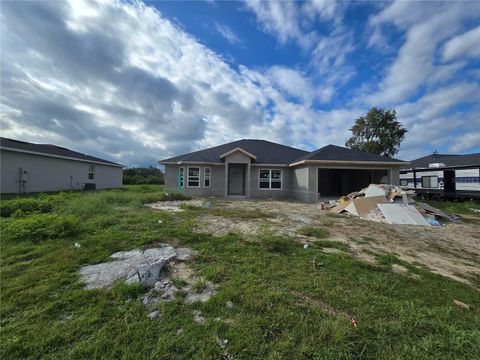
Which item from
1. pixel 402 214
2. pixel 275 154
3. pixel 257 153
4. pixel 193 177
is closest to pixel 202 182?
pixel 193 177

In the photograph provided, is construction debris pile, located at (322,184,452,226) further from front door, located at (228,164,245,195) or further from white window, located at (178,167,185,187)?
white window, located at (178,167,185,187)

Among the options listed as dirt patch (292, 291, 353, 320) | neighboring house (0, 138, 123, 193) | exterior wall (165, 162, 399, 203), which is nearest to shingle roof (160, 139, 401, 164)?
exterior wall (165, 162, 399, 203)

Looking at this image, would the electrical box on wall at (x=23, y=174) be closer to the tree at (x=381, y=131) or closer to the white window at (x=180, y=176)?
the white window at (x=180, y=176)

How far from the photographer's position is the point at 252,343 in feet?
7.10

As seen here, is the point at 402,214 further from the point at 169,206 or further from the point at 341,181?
the point at 341,181

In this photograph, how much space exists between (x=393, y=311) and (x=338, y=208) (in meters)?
8.94

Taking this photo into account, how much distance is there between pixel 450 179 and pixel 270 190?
13.2m

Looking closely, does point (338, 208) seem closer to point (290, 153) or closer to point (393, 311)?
point (393, 311)

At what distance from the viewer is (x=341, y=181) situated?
20984 millimetres

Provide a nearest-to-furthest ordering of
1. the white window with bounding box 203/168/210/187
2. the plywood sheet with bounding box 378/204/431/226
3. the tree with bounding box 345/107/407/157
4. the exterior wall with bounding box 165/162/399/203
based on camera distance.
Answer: the plywood sheet with bounding box 378/204/431/226
the exterior wall with bounding box 165/162/399/203
the white window with bounding box 203/168/210/187
the tree with bounding box 345/107/407/157

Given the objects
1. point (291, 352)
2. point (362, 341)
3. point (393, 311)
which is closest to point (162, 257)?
point (291, 352)

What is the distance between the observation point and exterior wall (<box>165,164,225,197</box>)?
55.4ft

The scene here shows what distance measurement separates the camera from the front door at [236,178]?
1945 centimetres

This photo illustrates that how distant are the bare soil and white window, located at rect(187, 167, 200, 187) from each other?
8982 mm
